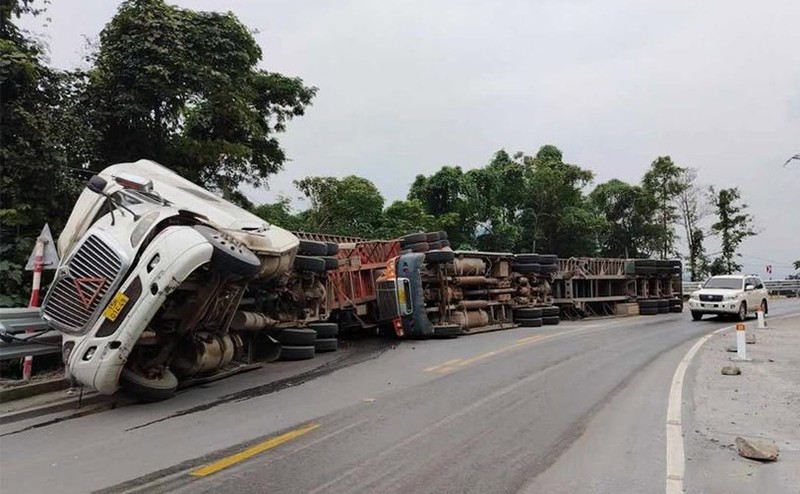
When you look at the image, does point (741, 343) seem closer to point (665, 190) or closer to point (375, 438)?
point (375, 438)

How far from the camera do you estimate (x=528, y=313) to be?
20422 mm

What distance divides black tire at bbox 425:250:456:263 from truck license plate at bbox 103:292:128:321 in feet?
32.1

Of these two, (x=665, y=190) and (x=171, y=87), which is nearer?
(x=171, y=87)

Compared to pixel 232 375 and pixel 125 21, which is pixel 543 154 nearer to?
pixel 125 21

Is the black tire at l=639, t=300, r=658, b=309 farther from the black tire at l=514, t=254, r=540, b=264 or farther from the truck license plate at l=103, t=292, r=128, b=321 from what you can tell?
the truck license plate at l=103, t=292, r=128, b=321

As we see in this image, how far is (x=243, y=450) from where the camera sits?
5840 mm

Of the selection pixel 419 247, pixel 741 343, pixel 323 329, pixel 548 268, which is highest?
pixel 419 247

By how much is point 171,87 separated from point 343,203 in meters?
18.9

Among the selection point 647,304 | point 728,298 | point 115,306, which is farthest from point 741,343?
point 647,304

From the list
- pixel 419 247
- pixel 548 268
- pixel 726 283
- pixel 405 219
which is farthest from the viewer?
pixel 405 219

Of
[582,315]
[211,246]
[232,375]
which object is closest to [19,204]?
[232,375]

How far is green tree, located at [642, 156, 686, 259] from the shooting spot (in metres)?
46.2

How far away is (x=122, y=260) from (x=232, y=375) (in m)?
3.10

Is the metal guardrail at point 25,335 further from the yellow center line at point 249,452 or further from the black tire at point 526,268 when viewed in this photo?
the black tire at point 526,268
